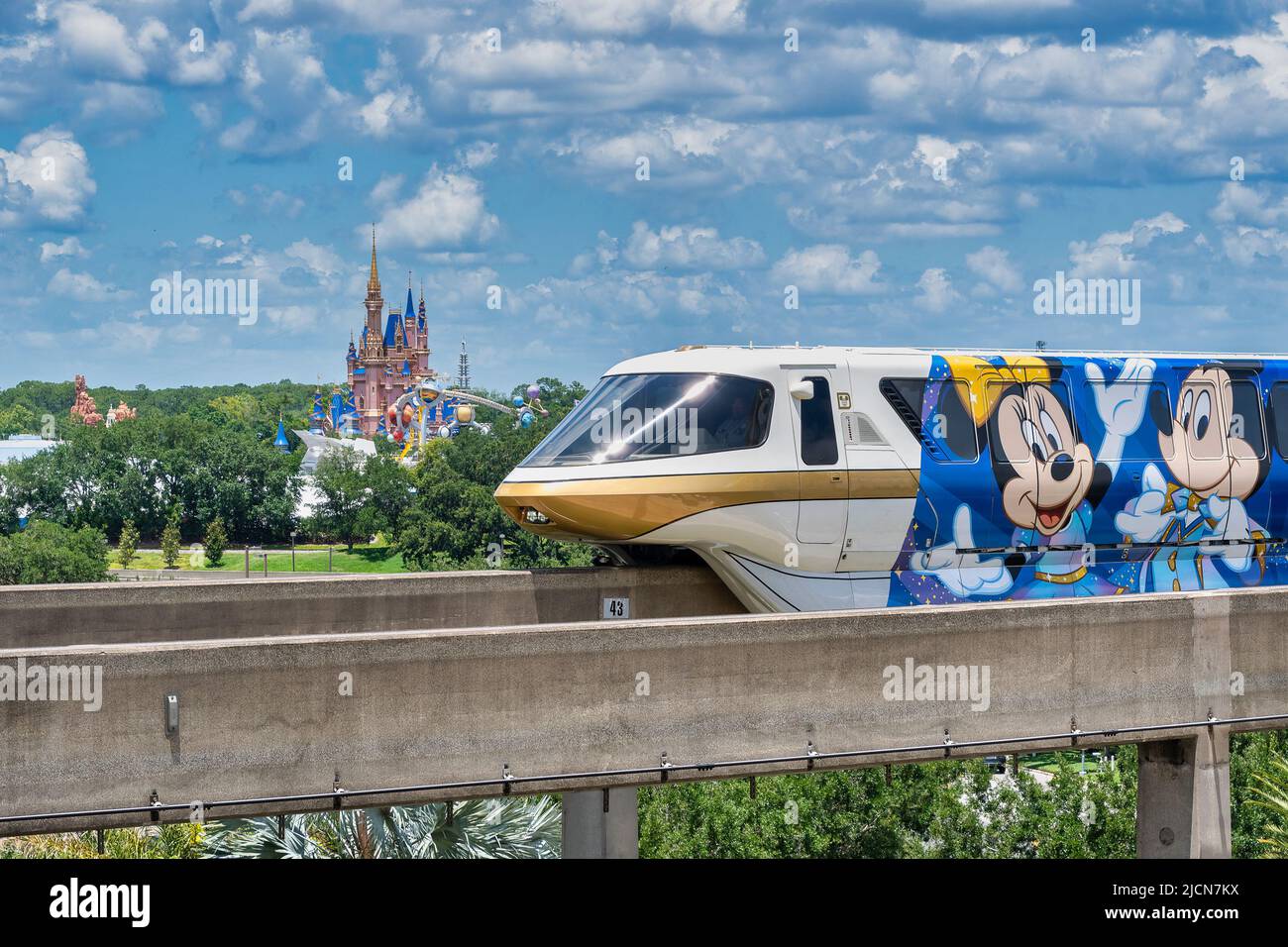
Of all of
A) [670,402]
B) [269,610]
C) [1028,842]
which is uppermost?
[670,402]

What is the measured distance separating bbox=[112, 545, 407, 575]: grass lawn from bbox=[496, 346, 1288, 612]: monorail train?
344ft

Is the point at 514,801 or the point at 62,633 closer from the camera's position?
the point at 62,633

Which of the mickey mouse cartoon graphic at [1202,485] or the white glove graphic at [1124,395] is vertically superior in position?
the white glove graphic at [1124,395]

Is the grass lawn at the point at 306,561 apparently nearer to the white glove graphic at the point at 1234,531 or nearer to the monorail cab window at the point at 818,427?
the white glove graphic at the point at 1234,531

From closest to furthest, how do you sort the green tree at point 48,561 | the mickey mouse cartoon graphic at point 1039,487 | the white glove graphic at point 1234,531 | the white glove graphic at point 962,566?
the white glove graphic at point 962,566 < the mickey mouse cartoon graphic at point 1039,487 < the white glove graphic at point 1234,531 < the green tree at point 48,561

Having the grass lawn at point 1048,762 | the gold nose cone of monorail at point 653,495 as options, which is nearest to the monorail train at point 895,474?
the gold nose cone of monorail at point 653,495

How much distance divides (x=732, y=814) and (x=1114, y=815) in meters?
9.59

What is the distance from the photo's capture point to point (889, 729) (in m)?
15.2

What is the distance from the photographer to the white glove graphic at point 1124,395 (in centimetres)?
1941

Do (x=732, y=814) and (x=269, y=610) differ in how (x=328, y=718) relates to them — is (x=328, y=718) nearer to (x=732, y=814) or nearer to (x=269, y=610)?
(x=269, y=610)

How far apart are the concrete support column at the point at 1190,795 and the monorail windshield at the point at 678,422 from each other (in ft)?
17.0

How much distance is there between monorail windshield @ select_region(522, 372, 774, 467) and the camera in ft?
57.7

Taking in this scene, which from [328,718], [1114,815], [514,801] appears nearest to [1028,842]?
[1114,815]

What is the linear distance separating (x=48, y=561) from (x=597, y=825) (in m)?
90.7
